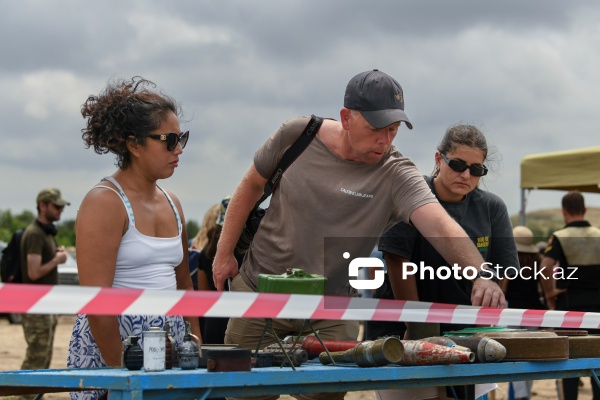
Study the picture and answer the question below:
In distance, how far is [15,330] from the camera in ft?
58.1

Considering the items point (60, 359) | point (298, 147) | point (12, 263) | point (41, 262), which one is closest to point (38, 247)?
point (41, 262)

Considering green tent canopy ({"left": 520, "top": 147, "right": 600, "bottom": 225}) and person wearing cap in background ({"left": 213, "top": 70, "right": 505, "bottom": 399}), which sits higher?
green tent canopy ({"left": 520, "top": 147, "right": 600, "bottom": 225})

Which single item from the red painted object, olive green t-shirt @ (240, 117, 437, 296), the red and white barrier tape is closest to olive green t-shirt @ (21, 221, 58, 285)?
olive green t-shirt @ (240, 117, 437, 296)

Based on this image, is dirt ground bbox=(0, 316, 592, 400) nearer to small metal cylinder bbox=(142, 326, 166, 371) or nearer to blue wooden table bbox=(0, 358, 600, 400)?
blue wooden table bbox=(0, 358, 600, 400)

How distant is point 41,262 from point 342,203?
222 inches

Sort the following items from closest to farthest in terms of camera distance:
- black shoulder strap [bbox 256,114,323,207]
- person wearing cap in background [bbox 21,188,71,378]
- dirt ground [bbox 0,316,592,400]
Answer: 1. black shoulder strap [bbox 256,114,323,207]
2. person wearing cap in background [bbox 21,188,71,378]
3. dirt ground [bbox 0,316,592,400]

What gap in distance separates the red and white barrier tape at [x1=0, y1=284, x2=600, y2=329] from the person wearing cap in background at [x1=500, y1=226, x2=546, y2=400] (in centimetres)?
418

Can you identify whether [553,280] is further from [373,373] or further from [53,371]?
[53,371]

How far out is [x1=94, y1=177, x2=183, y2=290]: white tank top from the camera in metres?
3.48

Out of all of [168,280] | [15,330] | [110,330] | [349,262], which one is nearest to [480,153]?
[349,262]

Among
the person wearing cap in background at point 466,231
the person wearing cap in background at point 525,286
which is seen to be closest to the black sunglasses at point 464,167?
the person wearing cap in background at point 466,231

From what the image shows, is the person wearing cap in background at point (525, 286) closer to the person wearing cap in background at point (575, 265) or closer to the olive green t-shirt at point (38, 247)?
the person wearing cap in background at point (575, 265)

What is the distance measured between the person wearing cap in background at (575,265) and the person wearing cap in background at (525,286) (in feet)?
0.60

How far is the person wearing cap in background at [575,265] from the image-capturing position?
8164mm
